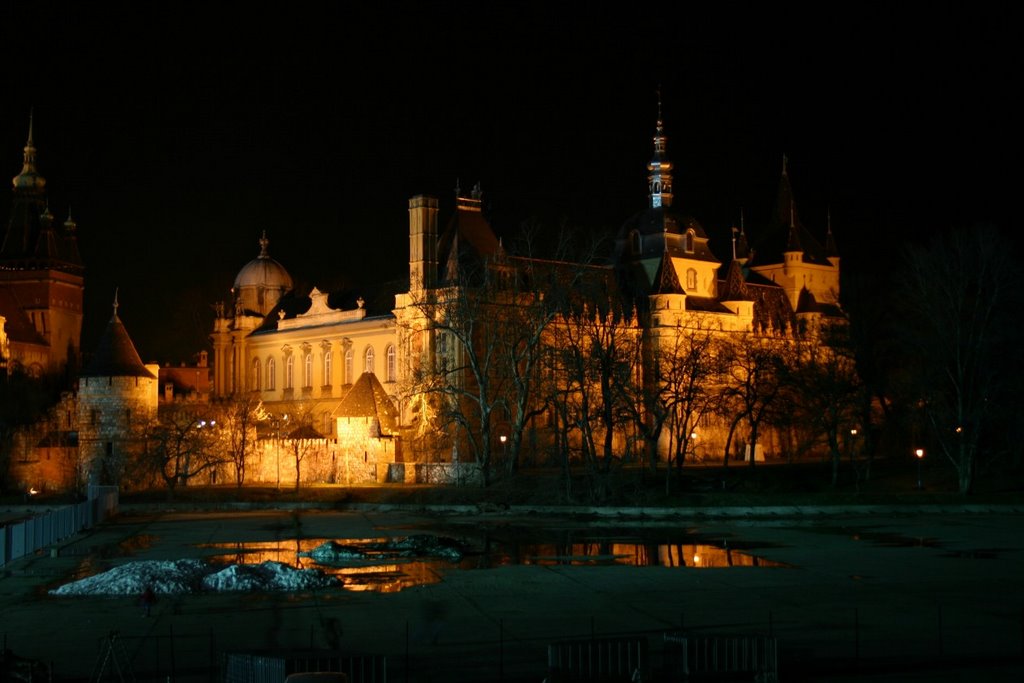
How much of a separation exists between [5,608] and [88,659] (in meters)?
→ 6.96

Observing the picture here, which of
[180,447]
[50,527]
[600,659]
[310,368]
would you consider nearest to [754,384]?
[180,447]

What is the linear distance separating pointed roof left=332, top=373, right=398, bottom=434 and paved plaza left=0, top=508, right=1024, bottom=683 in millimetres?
36219

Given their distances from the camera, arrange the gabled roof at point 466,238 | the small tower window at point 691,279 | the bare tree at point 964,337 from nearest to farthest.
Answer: the bare tree at point 964,337, the gabled roof at point 466,238, the small tower window at point 691,279

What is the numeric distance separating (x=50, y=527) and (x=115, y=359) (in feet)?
128

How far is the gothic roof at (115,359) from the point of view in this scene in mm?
80750

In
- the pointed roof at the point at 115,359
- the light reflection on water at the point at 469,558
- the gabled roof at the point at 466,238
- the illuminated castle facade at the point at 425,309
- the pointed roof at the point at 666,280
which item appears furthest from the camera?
the pointed roof at the point at 666,280

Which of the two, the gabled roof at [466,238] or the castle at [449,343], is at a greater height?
the gabled roof at [466,238]

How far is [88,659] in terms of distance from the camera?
899 inches

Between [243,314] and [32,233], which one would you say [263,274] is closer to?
[243,314]

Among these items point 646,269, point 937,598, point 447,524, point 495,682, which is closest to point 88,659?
point 495,682

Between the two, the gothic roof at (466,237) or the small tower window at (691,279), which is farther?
the small tower window at (691,279)

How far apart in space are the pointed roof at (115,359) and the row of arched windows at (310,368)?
18598 millimetres

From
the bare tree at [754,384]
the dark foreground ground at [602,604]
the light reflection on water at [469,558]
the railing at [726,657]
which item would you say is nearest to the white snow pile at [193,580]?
the dark foreground ground at [602,604]

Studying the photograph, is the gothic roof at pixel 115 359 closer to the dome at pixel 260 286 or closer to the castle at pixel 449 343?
the castle at pixel 449 343
